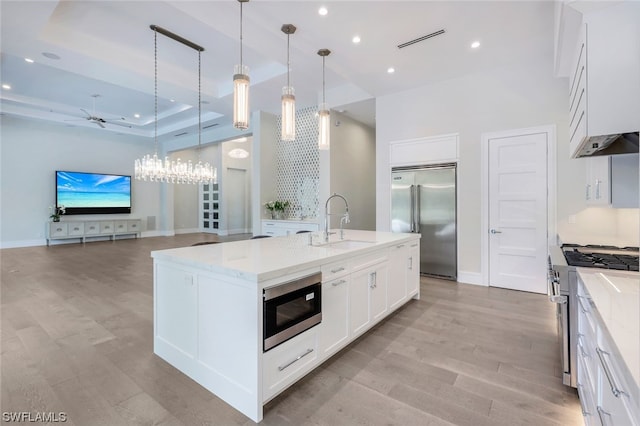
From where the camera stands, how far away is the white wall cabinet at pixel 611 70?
170 cm

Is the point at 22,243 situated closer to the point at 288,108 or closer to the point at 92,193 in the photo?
the point at 92,193

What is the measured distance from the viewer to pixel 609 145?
90.4 inches

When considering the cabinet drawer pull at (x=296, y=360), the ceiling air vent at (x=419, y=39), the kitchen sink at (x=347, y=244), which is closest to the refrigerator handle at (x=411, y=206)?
the ceiling air vent at (x=419, y=39)

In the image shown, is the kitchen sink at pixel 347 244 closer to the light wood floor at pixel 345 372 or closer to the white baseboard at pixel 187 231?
the light wood floor at pixel 345 372

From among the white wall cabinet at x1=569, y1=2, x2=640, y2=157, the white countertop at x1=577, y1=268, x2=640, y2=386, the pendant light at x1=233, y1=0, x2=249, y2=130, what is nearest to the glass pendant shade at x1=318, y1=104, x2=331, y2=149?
the pendant light at x1=233, y1=0, x2=249, y2=130

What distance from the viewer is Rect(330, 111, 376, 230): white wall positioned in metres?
6.09

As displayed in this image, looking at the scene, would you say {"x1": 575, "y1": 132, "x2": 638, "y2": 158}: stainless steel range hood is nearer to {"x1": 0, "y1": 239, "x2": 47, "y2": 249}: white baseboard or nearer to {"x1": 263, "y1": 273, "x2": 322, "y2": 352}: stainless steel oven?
{"x1": 263, "y1": 273, "x2": 322, "y2": 352}: stainless steel oven

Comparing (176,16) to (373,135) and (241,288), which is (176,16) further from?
(373,135)

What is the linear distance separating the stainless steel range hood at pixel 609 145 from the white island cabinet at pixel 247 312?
5.82 ft

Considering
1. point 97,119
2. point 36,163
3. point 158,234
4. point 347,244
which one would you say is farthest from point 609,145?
point 158,234

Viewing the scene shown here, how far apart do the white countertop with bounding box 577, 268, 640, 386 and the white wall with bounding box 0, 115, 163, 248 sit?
11.4m

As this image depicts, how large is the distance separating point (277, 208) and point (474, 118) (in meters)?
4.19

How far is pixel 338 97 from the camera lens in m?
5.70

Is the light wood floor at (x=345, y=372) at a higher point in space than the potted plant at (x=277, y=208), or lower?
lower
